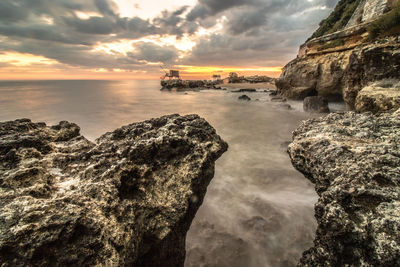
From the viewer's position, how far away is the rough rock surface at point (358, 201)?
135cm

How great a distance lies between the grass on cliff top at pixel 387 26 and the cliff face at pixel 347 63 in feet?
0.16

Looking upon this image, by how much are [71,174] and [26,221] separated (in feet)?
2.63

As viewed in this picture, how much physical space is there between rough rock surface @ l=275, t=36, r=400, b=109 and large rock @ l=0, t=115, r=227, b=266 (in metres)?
7.11

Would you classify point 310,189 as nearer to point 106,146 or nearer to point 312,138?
point 312,138

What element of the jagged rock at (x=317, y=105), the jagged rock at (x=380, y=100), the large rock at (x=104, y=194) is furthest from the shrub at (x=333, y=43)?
the large rock at (x=104, y=194)

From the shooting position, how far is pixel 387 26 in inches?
375

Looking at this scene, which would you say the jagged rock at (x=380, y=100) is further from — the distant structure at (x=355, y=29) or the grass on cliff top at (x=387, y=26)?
the distant structure at (x=355, y=29)

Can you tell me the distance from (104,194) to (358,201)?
7.61 ft

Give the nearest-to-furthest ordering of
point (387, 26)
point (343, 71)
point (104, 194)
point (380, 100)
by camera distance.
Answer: point (104, 194) → point (380, 100) → point (387, 26) → point (343, 71)

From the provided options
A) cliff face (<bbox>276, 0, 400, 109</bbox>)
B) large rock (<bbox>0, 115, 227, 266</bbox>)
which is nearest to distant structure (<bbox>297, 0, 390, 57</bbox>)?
cliff face (<bbox>276, 0, 400, 109</bbox>)

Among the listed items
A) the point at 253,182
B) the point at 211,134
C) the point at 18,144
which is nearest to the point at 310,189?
the point at 253,182

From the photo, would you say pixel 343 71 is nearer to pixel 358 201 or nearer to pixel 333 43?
pixel 333 43

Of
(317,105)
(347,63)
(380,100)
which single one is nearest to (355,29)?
(347,63)

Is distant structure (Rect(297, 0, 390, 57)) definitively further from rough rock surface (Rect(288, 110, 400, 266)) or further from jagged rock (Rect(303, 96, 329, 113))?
rough rock surface (Rect(288, 110, 400, 266))
